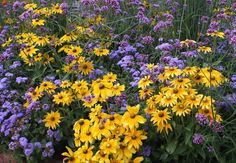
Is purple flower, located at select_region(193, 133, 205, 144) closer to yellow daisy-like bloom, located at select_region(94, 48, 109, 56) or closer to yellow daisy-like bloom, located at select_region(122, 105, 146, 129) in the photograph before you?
yellow daisy-like bloom, located at select_region(122, 105, 146, 129)

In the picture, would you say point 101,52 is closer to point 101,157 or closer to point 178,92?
point 178,92

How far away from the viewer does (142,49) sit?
3668mm

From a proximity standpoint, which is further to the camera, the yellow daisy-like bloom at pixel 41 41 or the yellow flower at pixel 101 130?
the yellow daisy-like bloom at pixel 41 41

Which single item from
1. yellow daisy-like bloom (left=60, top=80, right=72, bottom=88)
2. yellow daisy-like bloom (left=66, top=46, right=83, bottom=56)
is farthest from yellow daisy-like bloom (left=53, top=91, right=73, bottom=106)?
yellow daisy-like bloom (left=66, top=46, right=83, bottom=56)

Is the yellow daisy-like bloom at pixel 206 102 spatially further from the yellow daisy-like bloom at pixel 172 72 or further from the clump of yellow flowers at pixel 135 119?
the yellow daisy-like bloom at pixel 172 72

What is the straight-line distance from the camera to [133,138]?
237 cm

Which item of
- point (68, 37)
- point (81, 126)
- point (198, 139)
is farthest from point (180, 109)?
point (68, 37)

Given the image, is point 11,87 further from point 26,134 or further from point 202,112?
point 202,112

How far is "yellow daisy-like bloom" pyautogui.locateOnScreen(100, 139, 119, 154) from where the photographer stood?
2295 mm

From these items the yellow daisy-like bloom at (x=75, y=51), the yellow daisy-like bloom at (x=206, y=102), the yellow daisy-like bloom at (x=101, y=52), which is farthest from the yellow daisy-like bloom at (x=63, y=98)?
the yellow daisy-like bloom at (x=206, y=102)

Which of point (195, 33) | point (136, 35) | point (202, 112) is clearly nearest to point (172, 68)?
point (202, 112)

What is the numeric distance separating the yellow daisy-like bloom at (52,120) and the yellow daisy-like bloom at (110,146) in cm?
54

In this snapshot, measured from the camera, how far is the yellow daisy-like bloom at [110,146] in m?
2.29

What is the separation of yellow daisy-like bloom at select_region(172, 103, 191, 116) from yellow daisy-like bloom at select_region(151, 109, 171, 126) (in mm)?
48
